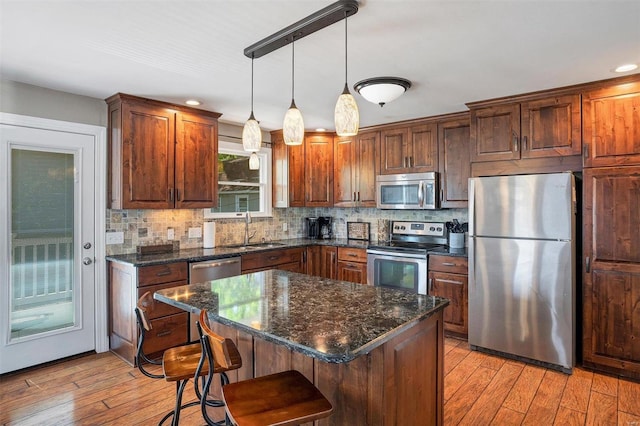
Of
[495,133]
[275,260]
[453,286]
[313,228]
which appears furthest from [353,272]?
[495,133]

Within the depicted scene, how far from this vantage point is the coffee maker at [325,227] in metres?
5.38

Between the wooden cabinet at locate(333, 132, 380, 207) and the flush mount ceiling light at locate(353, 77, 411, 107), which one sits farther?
the wooden cabinet at locate(333, 132, 380, 207)

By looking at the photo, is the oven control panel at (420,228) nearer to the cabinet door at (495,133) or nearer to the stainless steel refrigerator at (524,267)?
the stainless steel refrigerator at (524,267)

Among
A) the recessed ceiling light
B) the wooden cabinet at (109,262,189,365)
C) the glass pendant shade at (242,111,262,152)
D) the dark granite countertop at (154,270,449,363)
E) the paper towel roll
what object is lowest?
the wooden cabinet at (109,262,189,365)

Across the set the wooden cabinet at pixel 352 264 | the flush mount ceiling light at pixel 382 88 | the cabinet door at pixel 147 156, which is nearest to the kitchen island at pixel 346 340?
the flush mount ceiling light at pixel 382 88

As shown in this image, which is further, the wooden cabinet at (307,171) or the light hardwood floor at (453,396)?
the wooden cabinet at (307,171)

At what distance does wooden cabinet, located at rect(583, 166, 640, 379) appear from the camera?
2877 millimetres

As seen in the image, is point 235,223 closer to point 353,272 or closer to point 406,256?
point 353,272

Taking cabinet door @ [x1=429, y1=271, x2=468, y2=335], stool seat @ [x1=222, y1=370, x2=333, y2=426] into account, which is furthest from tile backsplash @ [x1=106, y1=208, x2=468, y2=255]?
stool seat @ [x1=222, y1=370, x2=333, y2=426]

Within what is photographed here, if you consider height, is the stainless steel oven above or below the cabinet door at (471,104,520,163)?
below

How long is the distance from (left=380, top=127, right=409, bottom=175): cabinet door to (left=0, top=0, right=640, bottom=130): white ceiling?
1.04m

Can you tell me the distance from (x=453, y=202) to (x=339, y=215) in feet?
5.84

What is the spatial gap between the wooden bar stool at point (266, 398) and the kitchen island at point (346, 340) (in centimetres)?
14

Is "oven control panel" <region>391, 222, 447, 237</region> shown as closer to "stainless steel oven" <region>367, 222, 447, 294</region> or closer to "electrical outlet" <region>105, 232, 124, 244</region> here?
"stainless steel oven" <region>367, 222, 447, 294</region>
